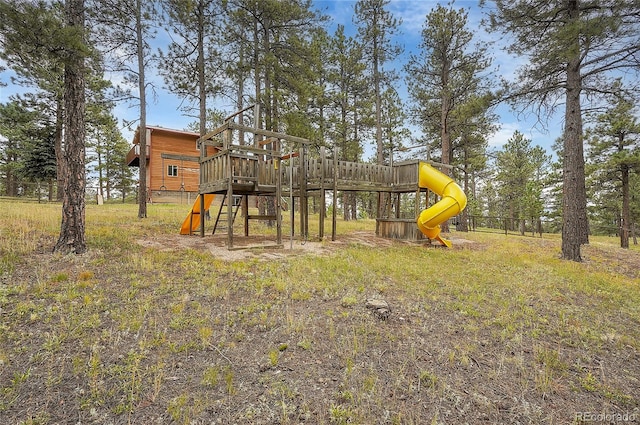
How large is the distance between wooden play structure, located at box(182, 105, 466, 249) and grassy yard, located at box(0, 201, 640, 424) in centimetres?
259

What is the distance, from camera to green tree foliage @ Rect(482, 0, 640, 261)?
25.5 feet

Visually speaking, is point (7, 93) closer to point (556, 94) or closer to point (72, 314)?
point (72, 314)

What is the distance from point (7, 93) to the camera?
57.0 feet

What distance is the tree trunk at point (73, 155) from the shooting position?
5.98 m

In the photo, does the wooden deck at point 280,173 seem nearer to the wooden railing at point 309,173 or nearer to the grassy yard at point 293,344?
the wooden railing at point 309,173

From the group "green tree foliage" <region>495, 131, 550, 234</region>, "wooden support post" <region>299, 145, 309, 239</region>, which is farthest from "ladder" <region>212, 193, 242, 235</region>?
"green tree foliage" <region>495, 131, 550, 234</region>

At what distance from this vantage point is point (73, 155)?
6.01 metres

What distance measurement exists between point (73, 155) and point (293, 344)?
6.03 metres

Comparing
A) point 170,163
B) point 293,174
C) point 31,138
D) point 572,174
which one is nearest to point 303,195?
point 293,174

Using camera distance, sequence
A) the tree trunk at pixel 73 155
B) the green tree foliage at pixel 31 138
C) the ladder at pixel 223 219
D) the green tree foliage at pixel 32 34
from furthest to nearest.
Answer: the green tree foliage at pixel 31 138 → the ladder at pixel 223 219 → the tree trunk at pixel 73 155 → the green tree foliage at pixel 32 34

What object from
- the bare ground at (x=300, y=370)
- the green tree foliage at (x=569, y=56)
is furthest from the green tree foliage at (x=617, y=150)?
the bare ground at (x=300, y=370)

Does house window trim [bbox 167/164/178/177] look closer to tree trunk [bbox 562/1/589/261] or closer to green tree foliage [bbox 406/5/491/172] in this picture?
green tree foliage [bbox 406/5/491/172]

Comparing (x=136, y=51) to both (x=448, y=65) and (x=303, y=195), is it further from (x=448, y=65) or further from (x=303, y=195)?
(x=448, y=65)

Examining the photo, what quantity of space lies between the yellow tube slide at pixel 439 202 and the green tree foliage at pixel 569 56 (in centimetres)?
316
